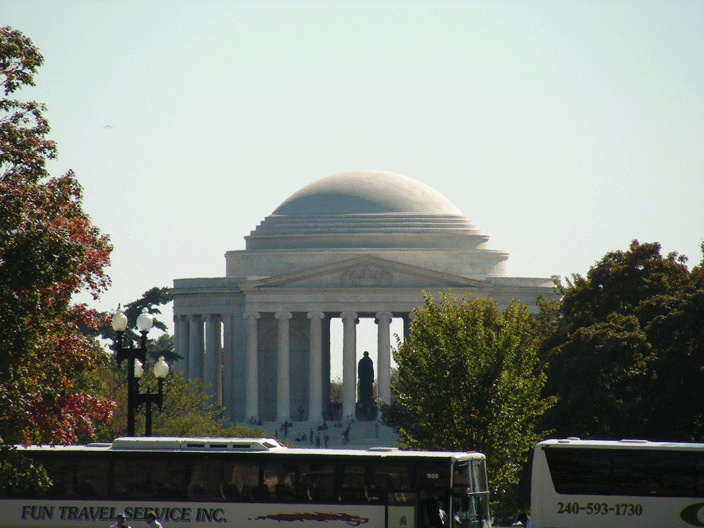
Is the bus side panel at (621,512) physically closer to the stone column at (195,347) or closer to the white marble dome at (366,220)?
the white marble dome at (366,220)

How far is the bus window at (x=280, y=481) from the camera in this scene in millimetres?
49844

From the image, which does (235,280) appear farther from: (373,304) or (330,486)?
(330,486)

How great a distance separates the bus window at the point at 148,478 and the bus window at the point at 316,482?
407 centimetres

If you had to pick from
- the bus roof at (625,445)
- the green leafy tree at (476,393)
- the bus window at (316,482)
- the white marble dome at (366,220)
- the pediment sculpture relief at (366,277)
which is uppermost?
the white marble dome at (366,220)

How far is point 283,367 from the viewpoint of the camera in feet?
523

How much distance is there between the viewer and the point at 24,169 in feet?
140

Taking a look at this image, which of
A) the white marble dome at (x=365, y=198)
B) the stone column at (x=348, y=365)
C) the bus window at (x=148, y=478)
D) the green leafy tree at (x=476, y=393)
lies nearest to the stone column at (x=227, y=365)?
the stone column at (x=348, y=365)

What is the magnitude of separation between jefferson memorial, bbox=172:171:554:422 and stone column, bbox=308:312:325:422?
0.10 metres

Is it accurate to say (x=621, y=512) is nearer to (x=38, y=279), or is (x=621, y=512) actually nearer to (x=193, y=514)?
(x=193, y=514)

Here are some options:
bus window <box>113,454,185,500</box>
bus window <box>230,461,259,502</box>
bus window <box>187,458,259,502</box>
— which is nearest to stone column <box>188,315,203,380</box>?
bus window <box>113,454,185,500</box>

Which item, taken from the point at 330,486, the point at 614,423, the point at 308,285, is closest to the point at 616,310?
the point at 614,423

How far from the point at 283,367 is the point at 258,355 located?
31.8 feet

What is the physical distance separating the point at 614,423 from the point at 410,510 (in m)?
31.0

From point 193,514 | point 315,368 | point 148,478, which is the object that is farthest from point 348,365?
point 193,514
